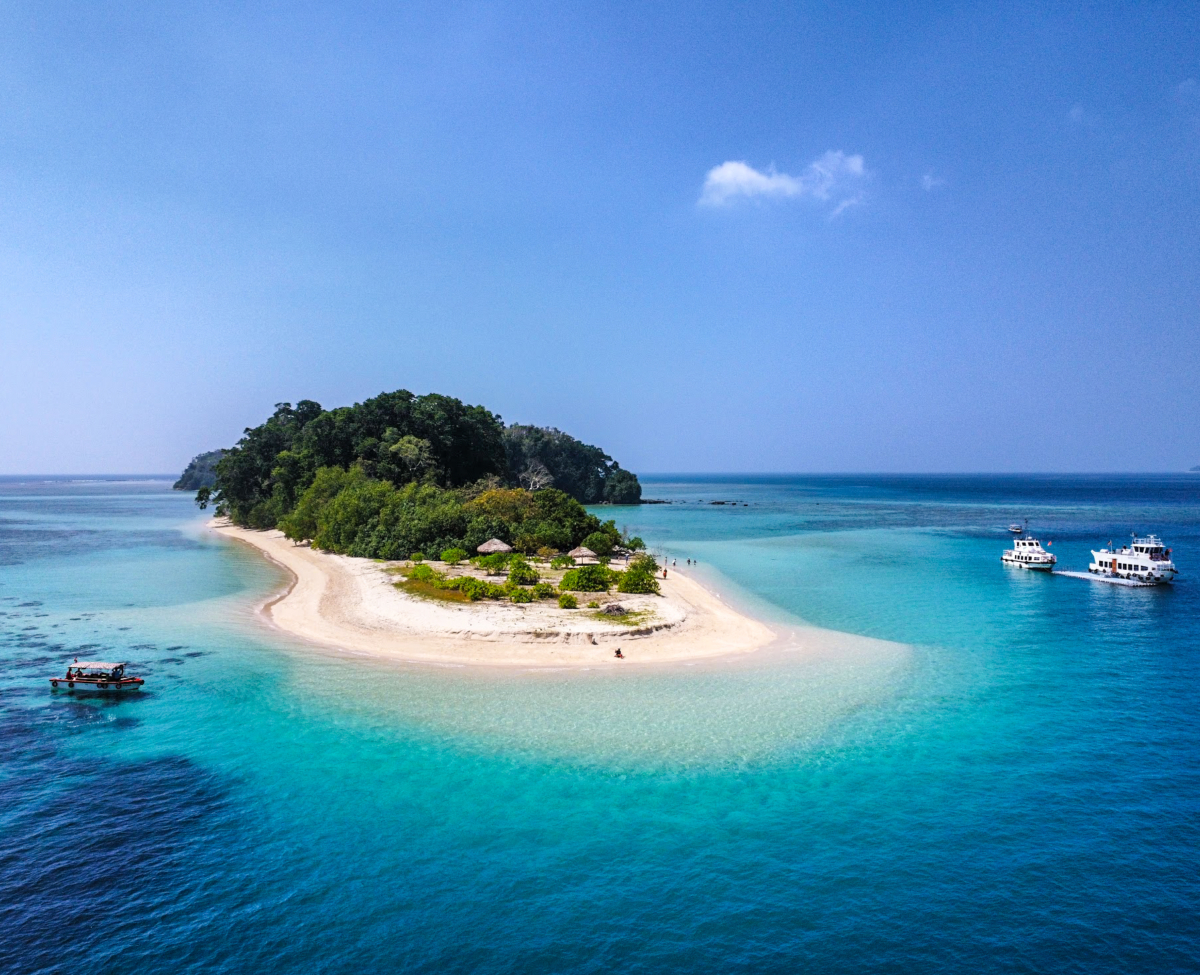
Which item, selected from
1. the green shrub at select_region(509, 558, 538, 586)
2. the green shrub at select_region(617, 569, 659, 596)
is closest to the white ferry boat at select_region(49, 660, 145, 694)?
the green shrub at select_region(509, 558, 538, 586)

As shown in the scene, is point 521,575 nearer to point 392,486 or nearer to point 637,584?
point 637,584

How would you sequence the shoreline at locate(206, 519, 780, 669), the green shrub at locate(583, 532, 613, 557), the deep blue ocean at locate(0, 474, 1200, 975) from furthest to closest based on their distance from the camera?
the green shrub at locate(583, 532, 613, 557)
the shoreline at locate(206, 519, 780, 669)
the deep blue ocean at locate(0, 474, 1200, 975)

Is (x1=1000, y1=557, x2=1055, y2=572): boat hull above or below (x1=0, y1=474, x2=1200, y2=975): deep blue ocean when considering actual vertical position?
above

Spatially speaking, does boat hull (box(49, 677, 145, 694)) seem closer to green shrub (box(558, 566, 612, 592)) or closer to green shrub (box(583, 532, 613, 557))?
green shrub (box(558, 566, 612, 592))

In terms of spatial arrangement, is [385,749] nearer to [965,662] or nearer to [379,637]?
[379,637]

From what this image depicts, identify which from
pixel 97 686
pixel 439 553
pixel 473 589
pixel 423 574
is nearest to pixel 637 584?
pixel 473 589

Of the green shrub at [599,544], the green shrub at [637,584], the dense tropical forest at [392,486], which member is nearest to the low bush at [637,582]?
the green shrub at [637,584]
